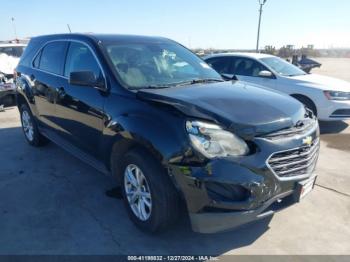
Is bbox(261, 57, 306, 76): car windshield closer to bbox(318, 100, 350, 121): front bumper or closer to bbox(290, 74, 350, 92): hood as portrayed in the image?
bbox(290, 74, 350, 92): hood

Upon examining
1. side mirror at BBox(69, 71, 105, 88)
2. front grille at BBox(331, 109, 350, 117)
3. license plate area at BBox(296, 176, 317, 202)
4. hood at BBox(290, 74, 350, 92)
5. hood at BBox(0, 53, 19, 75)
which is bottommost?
front grille at BBox(331, 109, 350, 117)

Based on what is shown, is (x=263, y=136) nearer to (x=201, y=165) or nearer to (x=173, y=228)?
(x=201, y=165)

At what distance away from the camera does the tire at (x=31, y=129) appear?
5584 mm

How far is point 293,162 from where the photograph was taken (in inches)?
110

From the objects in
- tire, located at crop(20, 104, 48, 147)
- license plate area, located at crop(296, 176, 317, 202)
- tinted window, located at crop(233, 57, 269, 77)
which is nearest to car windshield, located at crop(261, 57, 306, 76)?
tinted window, located at crop(233, 57, 269, 77)

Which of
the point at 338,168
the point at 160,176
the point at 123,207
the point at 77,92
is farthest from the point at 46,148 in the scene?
the point at 338,168

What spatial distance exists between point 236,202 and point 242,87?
1.64m

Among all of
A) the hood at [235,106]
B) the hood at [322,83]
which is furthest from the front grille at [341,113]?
the hood at [235,106]

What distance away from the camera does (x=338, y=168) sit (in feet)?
16.0

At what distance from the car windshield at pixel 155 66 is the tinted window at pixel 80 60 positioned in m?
0.21

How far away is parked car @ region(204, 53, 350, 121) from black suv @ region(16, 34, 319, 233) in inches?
144

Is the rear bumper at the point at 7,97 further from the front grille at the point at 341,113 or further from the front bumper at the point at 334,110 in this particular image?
the front grille at the point at 341,113

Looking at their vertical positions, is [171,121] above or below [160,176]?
above

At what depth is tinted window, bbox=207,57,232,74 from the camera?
8.29 m
